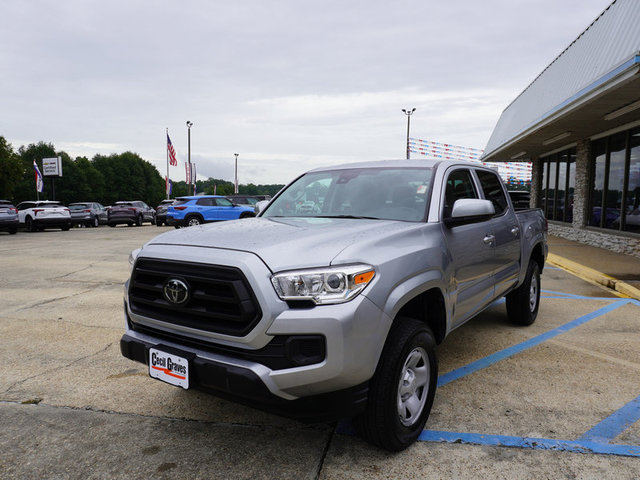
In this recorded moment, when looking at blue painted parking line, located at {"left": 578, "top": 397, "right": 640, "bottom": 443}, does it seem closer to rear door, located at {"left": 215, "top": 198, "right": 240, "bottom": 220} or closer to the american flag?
rear door, located at {"left": 215, "top": 198, "right": 240, "bottom": 220}

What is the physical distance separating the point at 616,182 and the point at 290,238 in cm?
1205

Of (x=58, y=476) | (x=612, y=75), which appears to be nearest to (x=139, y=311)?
(x=58, y=476)

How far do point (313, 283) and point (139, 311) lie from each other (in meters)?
1.17

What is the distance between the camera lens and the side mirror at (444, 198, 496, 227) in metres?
3.13

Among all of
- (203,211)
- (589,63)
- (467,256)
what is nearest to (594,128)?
(589,63)

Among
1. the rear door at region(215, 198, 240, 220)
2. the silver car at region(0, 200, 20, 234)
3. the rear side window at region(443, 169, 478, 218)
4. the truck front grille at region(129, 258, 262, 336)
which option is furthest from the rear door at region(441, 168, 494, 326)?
the silver car at region(0, 200, 20, 234)

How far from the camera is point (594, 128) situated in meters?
12.0

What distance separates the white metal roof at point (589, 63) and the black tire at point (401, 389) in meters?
6.18

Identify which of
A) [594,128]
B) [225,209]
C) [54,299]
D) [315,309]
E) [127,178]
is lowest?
[54,299]

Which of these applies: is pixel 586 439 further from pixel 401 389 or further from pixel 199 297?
pixel 199 297

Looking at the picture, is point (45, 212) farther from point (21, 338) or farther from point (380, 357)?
point (380, 357)

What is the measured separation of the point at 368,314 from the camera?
90.0 inches

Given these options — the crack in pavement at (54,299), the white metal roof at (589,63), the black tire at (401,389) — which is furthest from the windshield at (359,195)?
the white metal roof at (589,63)

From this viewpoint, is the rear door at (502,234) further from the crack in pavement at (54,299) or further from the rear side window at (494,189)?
the crack in pavement at (54,299)
